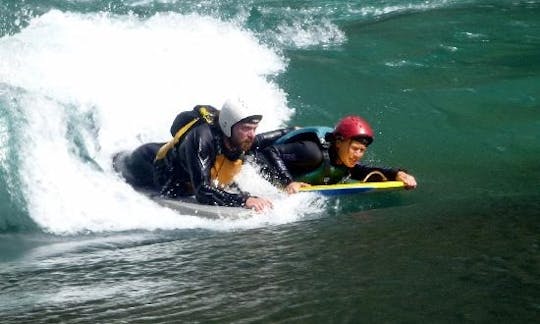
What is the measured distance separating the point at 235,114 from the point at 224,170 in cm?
68

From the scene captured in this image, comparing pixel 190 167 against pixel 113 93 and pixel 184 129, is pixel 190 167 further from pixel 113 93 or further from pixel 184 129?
pixel 113 93

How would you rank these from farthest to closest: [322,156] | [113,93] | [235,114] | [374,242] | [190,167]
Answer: [113,93] → [322,156] → [190,167] → [235,114] → [374,242]

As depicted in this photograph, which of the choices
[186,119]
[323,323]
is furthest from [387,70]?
[323,323]

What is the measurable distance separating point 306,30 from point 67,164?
7.83m

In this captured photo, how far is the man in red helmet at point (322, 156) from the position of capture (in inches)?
300

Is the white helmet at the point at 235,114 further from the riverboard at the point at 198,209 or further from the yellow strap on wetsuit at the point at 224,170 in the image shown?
the riverboard at the point at 198,209

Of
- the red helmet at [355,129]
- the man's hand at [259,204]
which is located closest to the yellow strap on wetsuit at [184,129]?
the man's hand at [259,204]

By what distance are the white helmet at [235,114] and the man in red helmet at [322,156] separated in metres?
0.59

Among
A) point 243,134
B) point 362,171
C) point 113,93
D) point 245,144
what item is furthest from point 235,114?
point 113,93

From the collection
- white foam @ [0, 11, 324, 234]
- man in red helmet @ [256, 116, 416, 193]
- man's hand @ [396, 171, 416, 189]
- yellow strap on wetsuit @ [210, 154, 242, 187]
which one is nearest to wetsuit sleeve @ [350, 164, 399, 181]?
man in red helmet @ [256, 116, 416, 193]

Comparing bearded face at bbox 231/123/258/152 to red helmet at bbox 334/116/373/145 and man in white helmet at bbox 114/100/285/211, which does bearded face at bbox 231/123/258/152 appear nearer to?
man in white helmet at bbox 114/100/285/211

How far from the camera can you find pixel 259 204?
274 inches

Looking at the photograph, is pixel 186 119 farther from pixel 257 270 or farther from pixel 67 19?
pixel 67 19

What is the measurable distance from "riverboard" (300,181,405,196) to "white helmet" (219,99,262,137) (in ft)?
2.60
